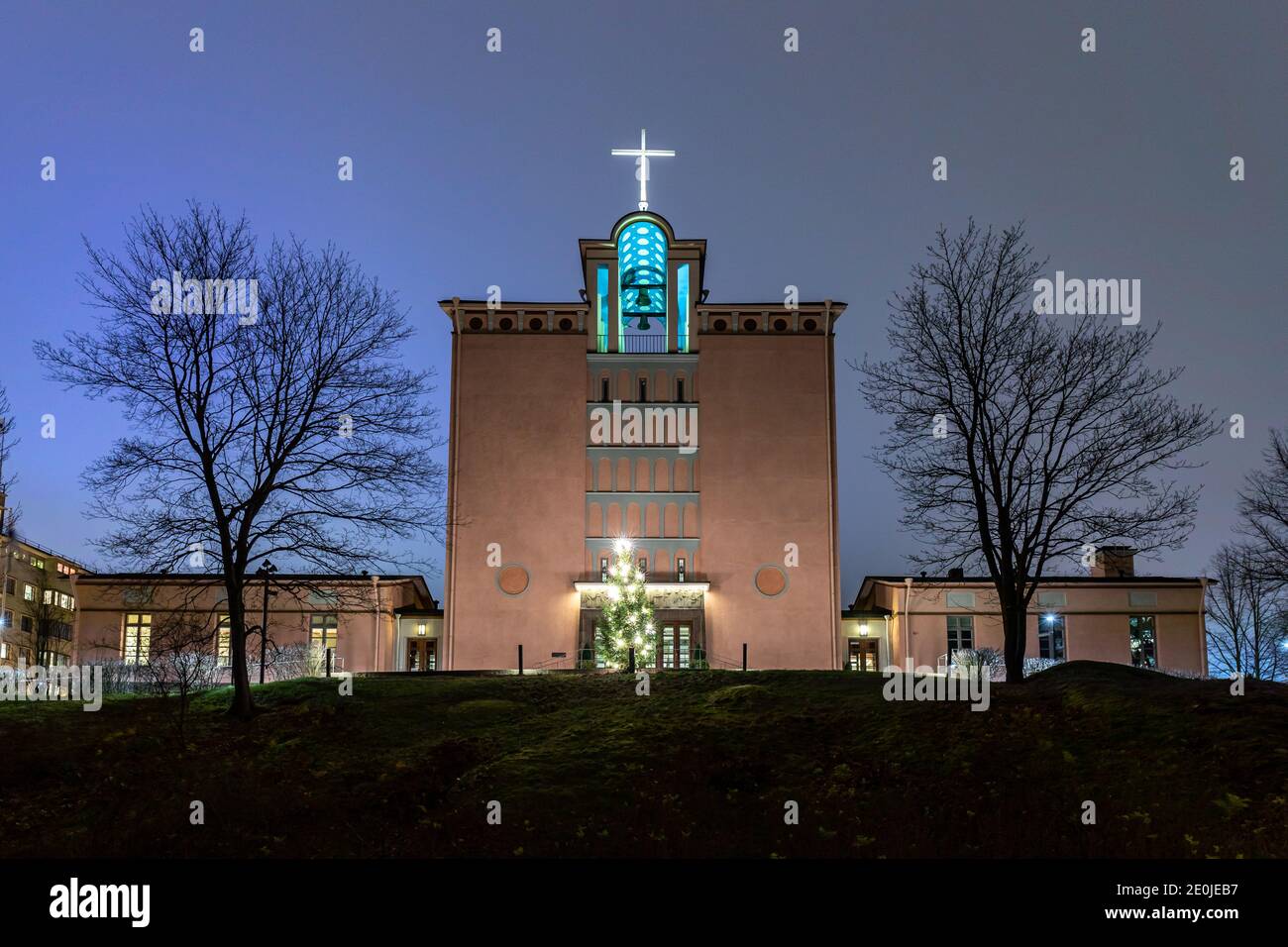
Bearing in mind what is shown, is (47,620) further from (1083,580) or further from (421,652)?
(1083,580)

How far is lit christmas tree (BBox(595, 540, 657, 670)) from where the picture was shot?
1581 inches

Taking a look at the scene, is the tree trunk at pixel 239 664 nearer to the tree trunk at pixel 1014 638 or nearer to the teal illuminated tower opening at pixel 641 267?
the tree trunk at pixel 1014 638

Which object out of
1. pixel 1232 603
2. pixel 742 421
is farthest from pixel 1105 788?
pixel 1232 603

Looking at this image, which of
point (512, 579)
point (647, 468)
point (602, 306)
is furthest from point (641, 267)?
point (512, 579)

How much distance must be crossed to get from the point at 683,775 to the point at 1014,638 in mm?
10286

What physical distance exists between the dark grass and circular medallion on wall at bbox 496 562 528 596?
19.0 m

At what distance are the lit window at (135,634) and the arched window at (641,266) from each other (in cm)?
2355

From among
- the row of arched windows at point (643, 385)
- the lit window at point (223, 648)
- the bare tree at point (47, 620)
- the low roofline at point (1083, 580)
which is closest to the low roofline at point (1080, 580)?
the low roofline at point (1083, 580)

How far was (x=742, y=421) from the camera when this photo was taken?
48.8 m
